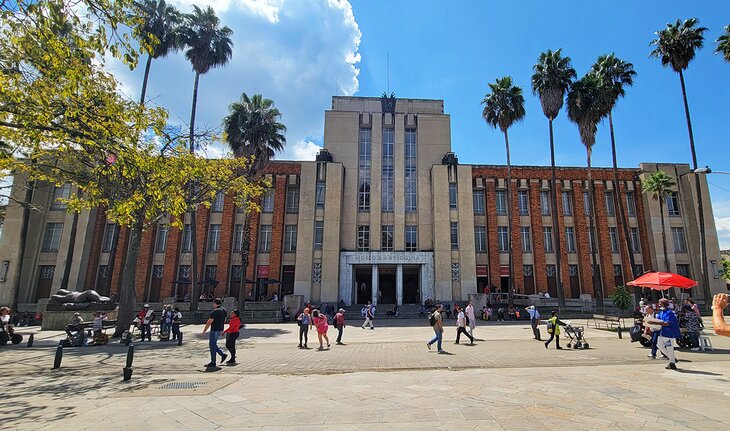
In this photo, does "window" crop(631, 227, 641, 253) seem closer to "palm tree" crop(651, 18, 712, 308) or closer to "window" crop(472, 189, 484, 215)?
"palm tree" crop(651, 18, 712, 308)

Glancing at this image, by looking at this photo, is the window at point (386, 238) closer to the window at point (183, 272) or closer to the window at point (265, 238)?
the window at point (265, 238)

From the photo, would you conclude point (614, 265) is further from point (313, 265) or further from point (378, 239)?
point (313, 265)

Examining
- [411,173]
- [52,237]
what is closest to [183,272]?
[52,237]

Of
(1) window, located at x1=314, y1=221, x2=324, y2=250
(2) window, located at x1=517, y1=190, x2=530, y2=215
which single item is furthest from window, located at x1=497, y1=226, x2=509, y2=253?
(1) window, located at x1=314, y1=221, x2=324, y2=250

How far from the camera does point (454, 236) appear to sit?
32719 millimetres

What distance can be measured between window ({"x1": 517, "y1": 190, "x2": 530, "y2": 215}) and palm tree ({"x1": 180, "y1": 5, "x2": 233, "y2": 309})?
29803mm

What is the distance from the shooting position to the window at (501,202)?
3516 cm

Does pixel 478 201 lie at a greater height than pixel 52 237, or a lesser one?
greater

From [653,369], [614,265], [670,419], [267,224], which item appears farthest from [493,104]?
[670,419]

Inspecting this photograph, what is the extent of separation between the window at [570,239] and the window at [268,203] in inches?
1153

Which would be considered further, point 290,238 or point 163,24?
point 290,238

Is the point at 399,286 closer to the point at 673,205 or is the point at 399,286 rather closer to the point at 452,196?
the point at 452,196

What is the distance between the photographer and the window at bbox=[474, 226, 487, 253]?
112 ft

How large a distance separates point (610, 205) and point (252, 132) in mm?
35348
